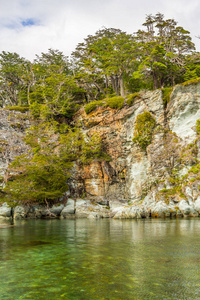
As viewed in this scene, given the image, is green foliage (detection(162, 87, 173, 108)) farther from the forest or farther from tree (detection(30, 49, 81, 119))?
tree (detection(30, 49, 81, 119))

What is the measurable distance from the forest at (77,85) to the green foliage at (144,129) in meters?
3.35

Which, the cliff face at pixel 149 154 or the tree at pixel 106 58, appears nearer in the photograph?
the cliff face at pixel 149 154

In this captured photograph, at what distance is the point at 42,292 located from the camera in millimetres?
4348

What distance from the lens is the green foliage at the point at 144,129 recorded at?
96.4 ft

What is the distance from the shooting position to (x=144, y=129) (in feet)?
97.8

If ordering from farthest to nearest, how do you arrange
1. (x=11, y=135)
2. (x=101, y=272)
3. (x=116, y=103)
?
(x=11, y=135) < (x=116, y=103) < (x=101, y=272)

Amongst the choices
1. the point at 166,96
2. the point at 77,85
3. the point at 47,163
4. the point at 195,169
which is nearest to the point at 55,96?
the point at 77,85

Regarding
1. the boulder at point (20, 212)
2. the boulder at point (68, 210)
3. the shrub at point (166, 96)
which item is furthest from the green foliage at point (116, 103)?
the boulder at point (20, 212)

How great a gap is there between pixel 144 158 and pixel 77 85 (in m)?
16.9

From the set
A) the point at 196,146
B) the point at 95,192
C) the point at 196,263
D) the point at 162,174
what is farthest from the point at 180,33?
the point at 196,263

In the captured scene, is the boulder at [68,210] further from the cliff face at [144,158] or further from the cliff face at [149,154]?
the cliff face at [149,154]

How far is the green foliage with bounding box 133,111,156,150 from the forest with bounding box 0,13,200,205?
11.0 feet

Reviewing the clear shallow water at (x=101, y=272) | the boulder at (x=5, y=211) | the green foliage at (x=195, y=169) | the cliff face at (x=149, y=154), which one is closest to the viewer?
the clear shallow water at (x=101, y=272)

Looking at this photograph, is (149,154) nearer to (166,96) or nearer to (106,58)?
(166,96)
